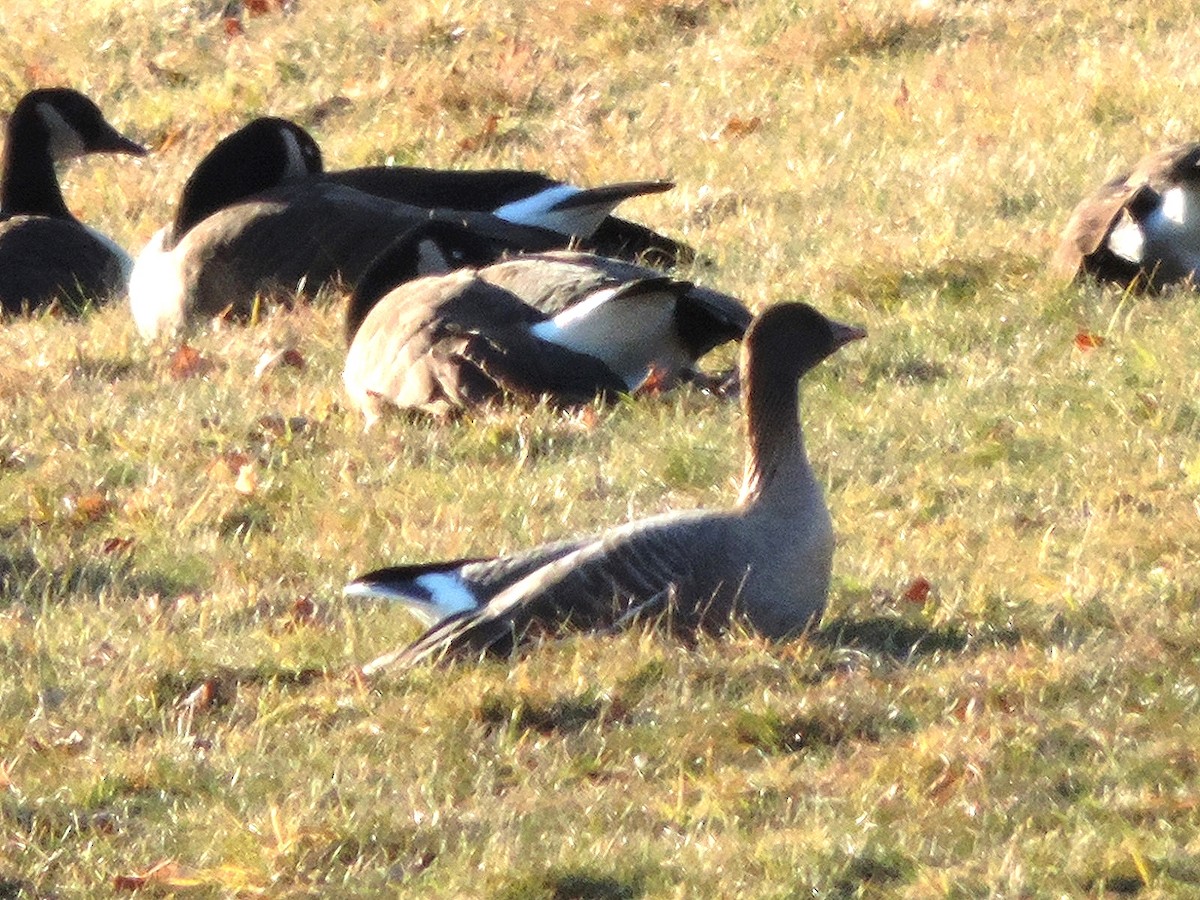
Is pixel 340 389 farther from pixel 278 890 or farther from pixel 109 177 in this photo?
pixel 109 177

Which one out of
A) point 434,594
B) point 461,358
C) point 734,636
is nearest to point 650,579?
point 734,636

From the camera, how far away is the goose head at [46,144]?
1295cm

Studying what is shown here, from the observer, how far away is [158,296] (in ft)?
35.2

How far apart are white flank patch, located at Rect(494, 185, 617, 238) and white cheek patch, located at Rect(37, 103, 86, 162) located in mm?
3605

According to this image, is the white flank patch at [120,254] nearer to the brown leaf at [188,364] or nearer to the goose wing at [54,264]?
the goose wing at [54,264]

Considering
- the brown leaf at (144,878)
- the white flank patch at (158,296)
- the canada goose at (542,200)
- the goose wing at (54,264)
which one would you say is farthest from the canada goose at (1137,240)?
the brown leaf at (144,878)

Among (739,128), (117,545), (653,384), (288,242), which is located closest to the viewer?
(117,545)

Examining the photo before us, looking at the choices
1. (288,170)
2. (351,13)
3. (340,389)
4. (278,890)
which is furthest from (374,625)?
(351,13)

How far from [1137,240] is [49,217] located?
20.4ft

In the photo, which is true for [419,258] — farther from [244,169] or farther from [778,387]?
[778,387]

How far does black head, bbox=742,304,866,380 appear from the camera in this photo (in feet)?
20.6

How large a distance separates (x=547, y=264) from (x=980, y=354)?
175 centimetres

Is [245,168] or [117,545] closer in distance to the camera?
[117,545]

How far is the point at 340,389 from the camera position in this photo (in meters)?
8.88
